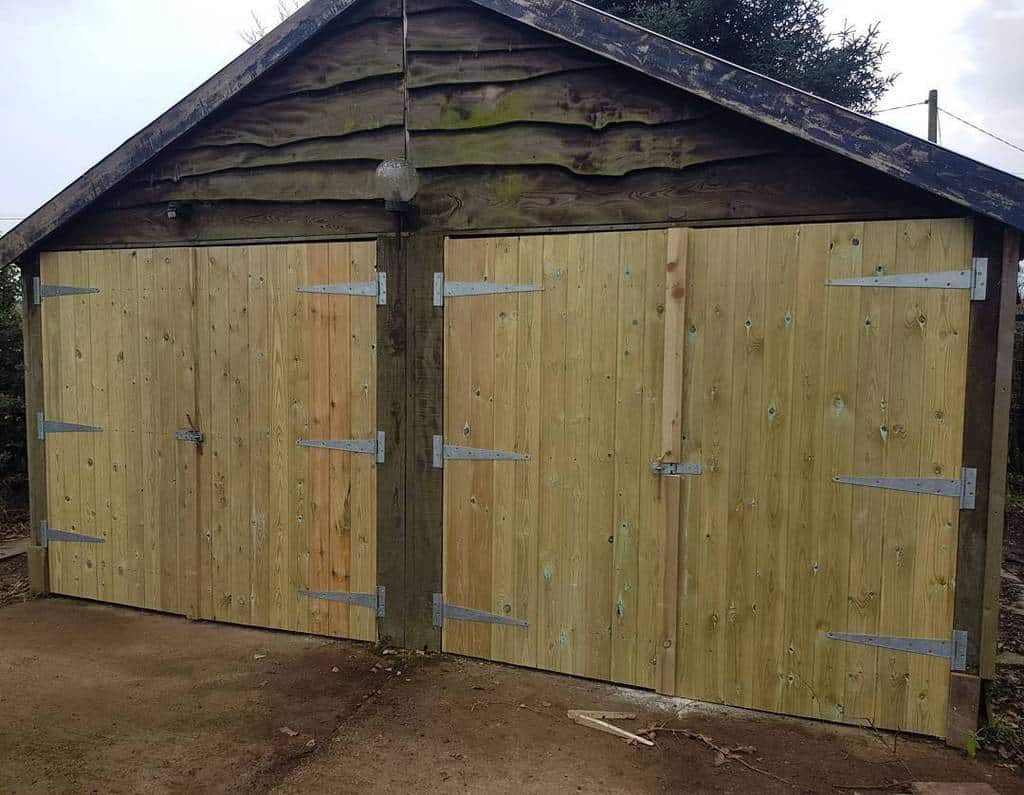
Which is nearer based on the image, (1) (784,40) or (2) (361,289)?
(2) (361,289)

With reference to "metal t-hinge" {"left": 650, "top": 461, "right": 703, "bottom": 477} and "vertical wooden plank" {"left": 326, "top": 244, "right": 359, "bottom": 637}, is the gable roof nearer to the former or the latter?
"vertical wooden plank" {"left": 326, "top": 244, "right": 359, "bottom": 637}

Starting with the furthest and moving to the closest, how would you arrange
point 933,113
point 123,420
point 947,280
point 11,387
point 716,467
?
point 933,113, point 11,387, point 123,420, point 716,467, point 947,280

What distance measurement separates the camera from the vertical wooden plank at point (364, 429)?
11.8 ft

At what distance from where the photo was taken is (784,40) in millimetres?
8414

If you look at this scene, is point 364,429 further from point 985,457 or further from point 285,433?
point 985,457

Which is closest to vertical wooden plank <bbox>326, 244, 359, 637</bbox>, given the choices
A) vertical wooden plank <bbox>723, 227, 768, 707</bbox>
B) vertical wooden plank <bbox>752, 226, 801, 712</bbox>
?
vertical wooden plank <bbox>723, 227, 768, 707</bbox>

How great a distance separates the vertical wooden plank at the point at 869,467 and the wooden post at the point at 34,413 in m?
4.64

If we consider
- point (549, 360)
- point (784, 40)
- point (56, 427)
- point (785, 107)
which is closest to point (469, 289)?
point (549, 360)

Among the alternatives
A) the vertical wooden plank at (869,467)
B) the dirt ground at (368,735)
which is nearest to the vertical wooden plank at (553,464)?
the dirt ground at (368,735)

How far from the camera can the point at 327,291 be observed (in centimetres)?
366

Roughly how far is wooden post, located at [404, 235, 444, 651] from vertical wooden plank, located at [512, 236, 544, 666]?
0.42 metres

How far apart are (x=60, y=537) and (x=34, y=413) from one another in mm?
809

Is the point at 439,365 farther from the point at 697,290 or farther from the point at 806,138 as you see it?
the point at 806,138

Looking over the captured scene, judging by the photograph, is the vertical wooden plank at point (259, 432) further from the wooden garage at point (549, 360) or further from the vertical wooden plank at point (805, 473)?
the vertical wooden plank at point (805, 473)
